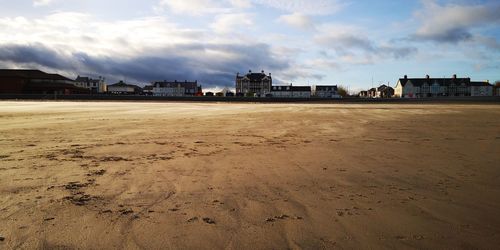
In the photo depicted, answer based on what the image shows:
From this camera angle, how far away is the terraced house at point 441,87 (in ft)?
428

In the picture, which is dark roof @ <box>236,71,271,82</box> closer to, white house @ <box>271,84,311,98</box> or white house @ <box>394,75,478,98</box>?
white house @ <box>271,84,311,98</box>

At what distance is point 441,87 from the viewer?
131m

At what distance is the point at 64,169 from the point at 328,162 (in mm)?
4678

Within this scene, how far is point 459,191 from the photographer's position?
486 centimetres

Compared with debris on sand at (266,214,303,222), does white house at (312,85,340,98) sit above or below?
above

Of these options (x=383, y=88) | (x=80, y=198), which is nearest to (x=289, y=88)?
(x=383, y=88)

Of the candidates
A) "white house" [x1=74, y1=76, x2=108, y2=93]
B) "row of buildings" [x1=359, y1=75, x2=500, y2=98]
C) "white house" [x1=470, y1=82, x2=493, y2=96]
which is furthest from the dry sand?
"white house" [x1=74, y1=76, x2=108, y2=93]

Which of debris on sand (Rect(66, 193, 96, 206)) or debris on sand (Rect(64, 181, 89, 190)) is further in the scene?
debris on sand (Rect(64, 181, 89, 190))

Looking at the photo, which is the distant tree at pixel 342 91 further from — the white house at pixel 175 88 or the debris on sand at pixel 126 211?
the debris on sand at pixel 126 211

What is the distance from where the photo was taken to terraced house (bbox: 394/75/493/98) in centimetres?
13038

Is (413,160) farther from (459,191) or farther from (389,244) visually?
(389,244)

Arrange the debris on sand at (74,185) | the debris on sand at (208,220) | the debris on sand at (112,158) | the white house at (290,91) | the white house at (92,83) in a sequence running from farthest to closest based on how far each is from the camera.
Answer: the white house at (92,83), the white house at (290,91), the debris on sand at (112,158), the debris on sand at (74,185), the debris on sand at (208,220)

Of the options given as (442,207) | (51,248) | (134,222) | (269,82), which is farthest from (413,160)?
(269,82)

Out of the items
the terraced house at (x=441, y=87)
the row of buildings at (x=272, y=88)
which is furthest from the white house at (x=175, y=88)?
the terraced house at (x=441, y=87)
